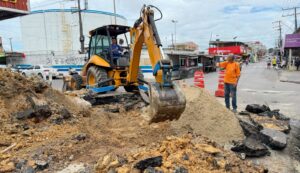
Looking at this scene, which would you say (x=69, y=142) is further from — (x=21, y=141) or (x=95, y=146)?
(x=21, y=141)

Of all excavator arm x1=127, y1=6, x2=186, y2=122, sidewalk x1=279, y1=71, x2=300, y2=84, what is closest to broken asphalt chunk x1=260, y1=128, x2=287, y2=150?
excavator arm x1=127, y1=6, x2=186, y2=122

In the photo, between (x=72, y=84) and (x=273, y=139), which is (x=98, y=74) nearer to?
(x=72, y=84)

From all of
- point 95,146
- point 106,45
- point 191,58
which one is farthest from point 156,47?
point 191,58

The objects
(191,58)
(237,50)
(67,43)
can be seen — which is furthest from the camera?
(237,50)

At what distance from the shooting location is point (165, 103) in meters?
5.80

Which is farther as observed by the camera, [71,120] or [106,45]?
[106,45]

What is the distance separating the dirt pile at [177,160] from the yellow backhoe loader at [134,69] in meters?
0.83

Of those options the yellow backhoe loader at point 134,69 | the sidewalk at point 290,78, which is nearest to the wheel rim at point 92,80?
the yellow backhoe loader at point 134,69

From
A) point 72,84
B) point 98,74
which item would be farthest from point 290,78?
point 98,74

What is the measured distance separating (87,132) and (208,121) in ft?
8.22

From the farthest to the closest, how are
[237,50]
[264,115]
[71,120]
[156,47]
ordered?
[237,50]
[264,115]
[71,120]
[156,47]

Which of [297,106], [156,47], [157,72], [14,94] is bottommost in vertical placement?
[297,106]

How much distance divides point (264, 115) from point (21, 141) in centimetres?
580

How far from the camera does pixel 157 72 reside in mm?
6422
